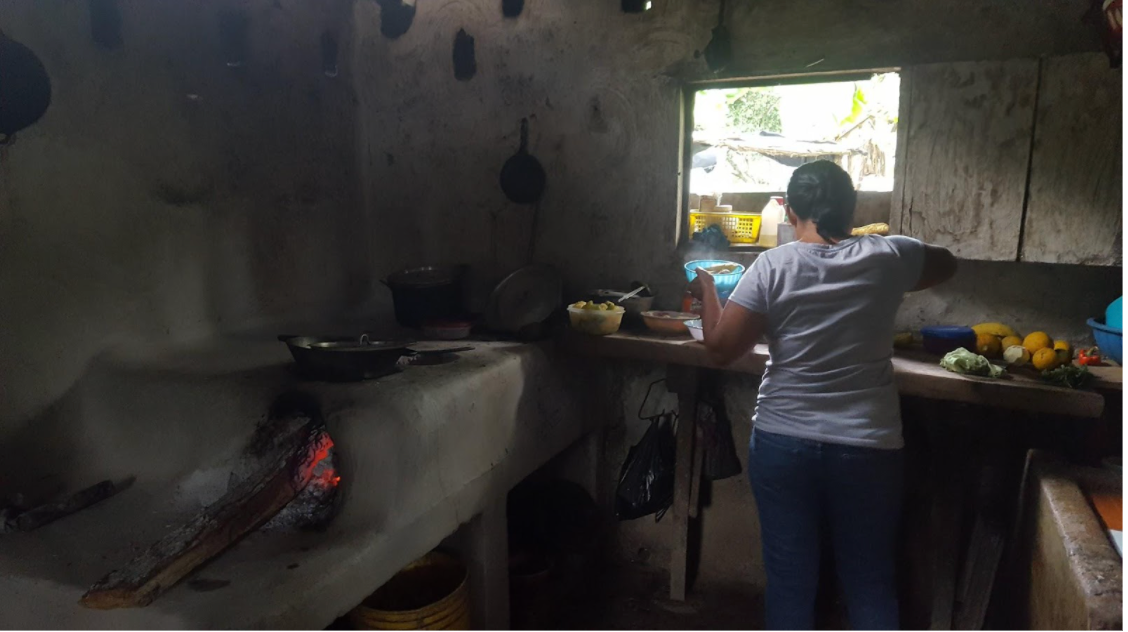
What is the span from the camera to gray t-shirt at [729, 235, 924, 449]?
205 cm

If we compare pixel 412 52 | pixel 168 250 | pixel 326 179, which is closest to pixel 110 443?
pixel 168 250

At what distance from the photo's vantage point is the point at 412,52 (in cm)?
407

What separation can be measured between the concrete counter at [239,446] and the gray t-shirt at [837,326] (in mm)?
1240

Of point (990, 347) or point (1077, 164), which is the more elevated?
point (1077, 164)

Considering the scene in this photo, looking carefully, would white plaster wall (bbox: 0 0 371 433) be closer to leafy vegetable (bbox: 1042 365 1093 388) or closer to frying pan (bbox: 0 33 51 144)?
frying pan (bbox: 0 33 51 144)

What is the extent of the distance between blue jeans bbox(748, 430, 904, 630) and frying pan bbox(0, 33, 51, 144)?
9.51ft

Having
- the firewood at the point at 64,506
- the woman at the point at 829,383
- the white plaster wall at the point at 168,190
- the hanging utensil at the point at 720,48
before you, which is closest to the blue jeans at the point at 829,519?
the woman at the point at 829,383

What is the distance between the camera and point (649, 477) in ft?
11.6

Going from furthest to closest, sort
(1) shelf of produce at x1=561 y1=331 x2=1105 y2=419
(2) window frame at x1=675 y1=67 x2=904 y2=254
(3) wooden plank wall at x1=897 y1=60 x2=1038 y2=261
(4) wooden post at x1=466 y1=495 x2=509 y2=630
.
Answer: (2) window frame at x1=675 y1=67 x2=904 y2=254 < (4) wooden post at x1=466 y1=495 x2=509 y2=630 < (3) wooden plank wall at x1=897 y1=60 x2=1038 y2=261 < (1) shelf of produce at x1=561 y1=331 x2=1105 y2=419

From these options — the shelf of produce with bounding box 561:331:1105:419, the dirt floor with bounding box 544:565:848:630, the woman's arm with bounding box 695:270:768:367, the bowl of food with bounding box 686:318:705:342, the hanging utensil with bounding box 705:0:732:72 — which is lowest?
the dirt floor with bounding box 544:565:848:630

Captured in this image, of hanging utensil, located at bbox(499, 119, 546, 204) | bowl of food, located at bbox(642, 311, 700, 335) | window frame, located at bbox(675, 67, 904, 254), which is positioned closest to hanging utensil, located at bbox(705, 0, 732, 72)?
window frame, located at bbox(675, 67, 904, 254)

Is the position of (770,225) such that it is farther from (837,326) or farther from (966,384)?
(837,326)

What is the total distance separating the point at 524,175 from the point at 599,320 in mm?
1119

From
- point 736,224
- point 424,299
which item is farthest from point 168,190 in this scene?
point 736,224
